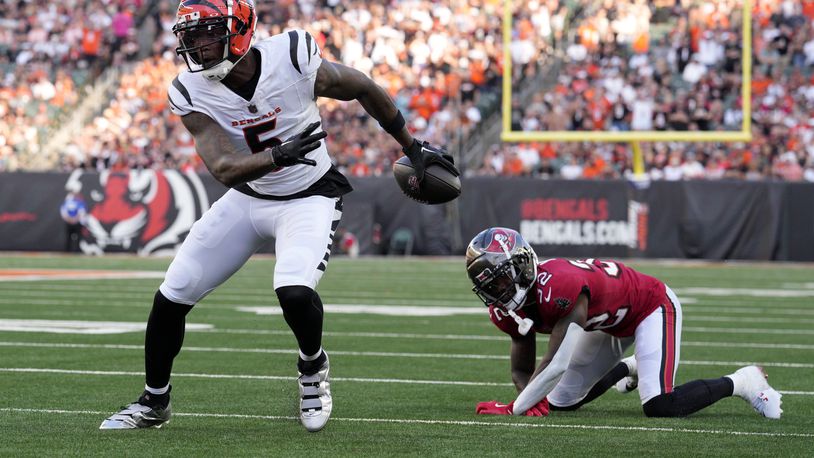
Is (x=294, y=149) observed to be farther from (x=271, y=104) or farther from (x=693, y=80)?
(x=693, y=80)

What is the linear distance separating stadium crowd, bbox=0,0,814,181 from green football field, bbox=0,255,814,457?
3.92m

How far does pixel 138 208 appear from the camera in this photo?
21906 millimetres

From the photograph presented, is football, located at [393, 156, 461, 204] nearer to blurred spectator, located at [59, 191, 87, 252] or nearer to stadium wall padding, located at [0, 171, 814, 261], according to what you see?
stadium wall padding, located at [0, 171, 814, 261]

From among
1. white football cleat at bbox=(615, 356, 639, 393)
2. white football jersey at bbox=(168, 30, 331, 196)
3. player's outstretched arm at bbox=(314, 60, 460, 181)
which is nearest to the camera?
white football jersey at bbox=(168, 30, 331, 196)

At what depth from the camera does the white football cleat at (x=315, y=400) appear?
208 inches

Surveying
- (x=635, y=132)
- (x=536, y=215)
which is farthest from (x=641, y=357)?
(x=536, y=215)

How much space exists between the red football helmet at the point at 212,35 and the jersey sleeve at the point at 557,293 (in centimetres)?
158

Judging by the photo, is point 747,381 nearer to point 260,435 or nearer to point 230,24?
point 260,435

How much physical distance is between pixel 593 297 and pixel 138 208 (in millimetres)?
16799

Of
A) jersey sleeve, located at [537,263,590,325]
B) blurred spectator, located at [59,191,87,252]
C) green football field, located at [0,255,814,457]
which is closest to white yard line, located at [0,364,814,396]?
green football field, located at [0,255,814,457]

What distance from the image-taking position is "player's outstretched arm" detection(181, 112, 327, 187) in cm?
494

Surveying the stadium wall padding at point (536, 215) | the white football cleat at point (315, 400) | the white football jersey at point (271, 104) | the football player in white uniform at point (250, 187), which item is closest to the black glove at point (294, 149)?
the football player in white uniform at point (250, 187)

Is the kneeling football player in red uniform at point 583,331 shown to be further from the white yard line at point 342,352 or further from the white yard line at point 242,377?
the white yard line at point 342,352

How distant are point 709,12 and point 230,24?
12739mm
